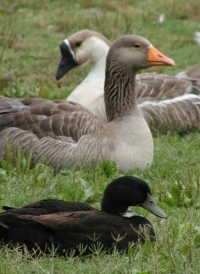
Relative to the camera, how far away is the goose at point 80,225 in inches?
223

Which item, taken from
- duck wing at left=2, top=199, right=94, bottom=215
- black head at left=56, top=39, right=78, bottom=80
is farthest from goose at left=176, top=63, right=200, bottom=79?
duck wing at left=2, top=199, right=94, bottom=215

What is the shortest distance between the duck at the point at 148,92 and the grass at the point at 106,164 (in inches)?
12.3

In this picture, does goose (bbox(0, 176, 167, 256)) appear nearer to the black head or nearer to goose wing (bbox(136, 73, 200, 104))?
goose wing (bbox(136, 73, 200, 104))

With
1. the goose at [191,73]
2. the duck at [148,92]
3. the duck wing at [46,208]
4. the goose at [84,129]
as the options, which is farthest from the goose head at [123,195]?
the goose at [191,73]

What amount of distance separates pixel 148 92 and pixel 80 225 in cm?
496

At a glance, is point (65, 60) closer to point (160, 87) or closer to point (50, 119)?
point (160, 87)

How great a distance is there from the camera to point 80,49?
11094 millimetres

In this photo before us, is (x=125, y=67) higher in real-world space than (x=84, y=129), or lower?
higher

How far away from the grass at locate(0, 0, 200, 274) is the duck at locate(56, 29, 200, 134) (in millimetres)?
313

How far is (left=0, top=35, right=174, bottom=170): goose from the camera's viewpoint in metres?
8.34

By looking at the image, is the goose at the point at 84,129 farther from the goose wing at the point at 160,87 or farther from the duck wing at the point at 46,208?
the duck wing at the point at 46,208

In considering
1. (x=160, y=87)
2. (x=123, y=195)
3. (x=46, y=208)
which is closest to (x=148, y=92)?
(x=160, y=87)

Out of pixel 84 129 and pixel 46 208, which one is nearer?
pixel 46 208

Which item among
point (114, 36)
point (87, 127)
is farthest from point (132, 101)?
point (114, 36)
